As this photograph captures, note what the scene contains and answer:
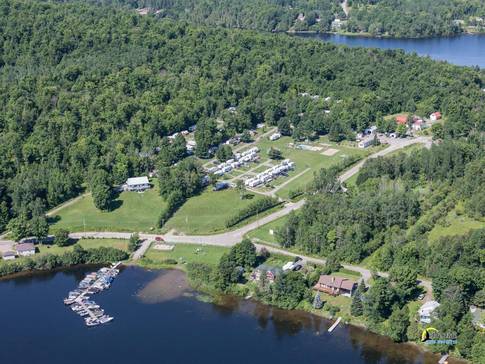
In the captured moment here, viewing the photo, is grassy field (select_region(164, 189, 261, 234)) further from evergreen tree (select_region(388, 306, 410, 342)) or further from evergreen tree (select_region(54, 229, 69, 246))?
evergreen tree (select_region(388, 306, 410, 342))

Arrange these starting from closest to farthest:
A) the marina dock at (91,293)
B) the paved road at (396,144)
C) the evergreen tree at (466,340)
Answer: the evergreen tree at (466,340) < the marina dock at (91,293) < the paved road at (396,144)

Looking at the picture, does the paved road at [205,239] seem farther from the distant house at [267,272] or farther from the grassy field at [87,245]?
the distant house at [267,272]

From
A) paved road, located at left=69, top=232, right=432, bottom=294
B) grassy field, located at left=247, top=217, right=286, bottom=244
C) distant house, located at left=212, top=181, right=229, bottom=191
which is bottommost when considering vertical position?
paved road, located at left=69, top=232, right=432, bottom=294

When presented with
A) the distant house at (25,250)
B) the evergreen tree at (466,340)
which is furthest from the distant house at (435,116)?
the distant house at (25,250)

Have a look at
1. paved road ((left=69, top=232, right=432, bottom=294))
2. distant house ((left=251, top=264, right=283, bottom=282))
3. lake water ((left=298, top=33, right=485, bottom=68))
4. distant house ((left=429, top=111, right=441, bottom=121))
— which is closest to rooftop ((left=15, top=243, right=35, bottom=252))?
paved road ((left=69, top=232, right=432, bottom=294))

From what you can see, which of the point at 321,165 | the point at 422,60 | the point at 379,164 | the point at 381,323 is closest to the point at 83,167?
the point at 321,165
